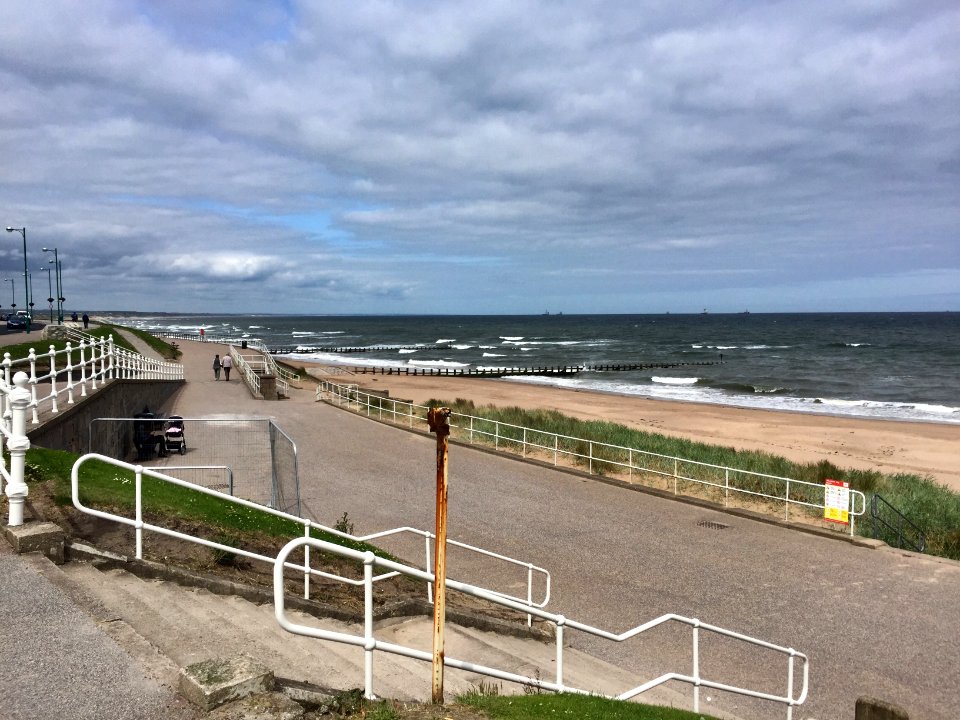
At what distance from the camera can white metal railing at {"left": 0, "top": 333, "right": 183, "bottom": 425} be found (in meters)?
11.3

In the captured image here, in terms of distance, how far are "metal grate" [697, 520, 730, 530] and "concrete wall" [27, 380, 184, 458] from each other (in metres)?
11.5

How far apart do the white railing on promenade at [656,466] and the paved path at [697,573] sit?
103cm

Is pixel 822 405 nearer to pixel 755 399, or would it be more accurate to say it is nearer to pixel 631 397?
pixel 755 399

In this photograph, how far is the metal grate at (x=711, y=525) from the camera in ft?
47.0

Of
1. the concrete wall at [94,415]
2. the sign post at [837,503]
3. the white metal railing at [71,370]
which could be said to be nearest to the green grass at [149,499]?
the white metal railing at [71,370]

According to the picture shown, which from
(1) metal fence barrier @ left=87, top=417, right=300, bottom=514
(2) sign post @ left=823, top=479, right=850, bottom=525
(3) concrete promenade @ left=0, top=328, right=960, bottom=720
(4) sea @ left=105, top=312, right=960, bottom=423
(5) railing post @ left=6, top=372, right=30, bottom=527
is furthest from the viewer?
(4) sea @ left=105, top=312, right=960, bottom=423

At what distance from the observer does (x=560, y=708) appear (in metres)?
5.18

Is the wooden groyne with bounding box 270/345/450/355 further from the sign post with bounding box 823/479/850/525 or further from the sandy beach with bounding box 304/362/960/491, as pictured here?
the sign post with bounding box 823/479/850/525

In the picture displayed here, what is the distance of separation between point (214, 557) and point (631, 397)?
48.7 metres

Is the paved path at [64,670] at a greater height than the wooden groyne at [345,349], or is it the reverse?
the paved path at [64,670]

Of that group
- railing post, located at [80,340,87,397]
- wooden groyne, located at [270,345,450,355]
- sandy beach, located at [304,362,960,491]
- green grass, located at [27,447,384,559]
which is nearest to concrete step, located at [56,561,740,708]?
green grass, located at [27,447,384,559]

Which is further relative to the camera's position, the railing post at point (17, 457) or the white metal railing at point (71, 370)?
the white metal railing at point (71, 370)

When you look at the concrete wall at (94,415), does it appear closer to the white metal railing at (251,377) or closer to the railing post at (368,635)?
the railing post at (368,635)

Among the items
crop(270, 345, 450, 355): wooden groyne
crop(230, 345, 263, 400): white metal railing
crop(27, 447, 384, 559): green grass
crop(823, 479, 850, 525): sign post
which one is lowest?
crop(270, 345, 450, 355): wooden groyne
